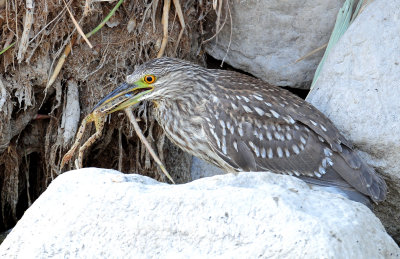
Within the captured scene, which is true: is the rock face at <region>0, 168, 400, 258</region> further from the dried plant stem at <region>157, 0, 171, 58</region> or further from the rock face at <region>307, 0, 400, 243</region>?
the dried plant stem at <region>157, 0, 171, 58</region>

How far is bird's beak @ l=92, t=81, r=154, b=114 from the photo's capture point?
4.34m

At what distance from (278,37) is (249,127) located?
3.47 ft

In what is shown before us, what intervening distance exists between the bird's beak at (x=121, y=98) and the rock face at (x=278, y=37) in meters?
0.92

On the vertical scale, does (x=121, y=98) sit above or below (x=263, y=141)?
above

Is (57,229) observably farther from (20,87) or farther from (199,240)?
(20,87)

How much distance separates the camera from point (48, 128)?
509cm

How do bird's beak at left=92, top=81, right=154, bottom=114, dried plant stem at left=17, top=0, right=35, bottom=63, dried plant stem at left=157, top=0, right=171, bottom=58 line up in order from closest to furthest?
1. bird's beak at left=92, top=81, right=154, bottom=114
2. dried plant stem at left=17, top=0, right=35, bottom=63
3. dried plant stem at left=157, top=0, right=171, bottom=58

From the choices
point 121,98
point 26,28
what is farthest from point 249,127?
point 26,28

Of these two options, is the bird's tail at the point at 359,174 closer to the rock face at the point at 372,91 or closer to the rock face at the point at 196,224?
the rock face at the point at 372,91

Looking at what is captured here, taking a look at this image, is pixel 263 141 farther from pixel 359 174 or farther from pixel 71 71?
pixel 71 71

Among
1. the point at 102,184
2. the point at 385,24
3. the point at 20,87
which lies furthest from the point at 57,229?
the point at 385,24

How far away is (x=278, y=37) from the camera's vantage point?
501cm

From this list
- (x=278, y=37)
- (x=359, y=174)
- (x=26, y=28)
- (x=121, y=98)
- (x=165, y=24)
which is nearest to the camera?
(x=359, y=174)

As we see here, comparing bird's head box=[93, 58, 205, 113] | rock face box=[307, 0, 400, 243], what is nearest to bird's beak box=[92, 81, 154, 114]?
bird's head box=[93, 58, 205, 113]
